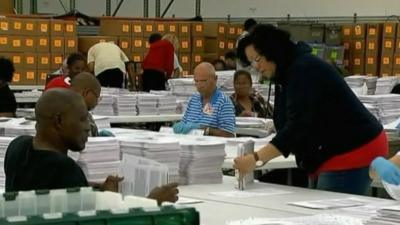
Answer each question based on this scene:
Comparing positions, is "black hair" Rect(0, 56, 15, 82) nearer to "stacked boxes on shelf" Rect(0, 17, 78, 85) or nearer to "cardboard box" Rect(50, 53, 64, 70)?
"stacked boxes on shelf" Rect(0, 17, 78, 85)

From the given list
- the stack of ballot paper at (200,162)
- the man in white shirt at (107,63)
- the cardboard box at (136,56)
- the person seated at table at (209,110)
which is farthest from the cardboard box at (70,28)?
the stack of ballot paper at (200,162)

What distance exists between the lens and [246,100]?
8.40m

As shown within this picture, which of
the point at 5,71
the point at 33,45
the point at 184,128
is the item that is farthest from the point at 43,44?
the point at 184,128

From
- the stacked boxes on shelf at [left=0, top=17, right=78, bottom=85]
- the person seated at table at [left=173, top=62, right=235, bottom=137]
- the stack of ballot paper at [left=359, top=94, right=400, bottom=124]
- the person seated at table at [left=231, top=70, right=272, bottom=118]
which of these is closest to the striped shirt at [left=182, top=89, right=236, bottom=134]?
the person seated at table at [left=173, top=62, right=235, bottom=137]

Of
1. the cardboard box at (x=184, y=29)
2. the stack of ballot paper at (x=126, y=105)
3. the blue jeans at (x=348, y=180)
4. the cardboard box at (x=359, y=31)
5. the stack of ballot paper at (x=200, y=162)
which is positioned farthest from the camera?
the cardboard box at (x=184, y=29)

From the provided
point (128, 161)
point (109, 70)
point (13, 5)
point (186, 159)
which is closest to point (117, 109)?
point (109, 70)

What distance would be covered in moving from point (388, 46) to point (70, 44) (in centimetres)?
508

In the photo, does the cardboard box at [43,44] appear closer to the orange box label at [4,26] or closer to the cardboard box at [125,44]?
the orange box label at [4,26]

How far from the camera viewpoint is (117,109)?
8688 millimetres

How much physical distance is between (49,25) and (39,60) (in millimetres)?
544

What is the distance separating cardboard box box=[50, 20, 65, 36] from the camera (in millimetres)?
12203

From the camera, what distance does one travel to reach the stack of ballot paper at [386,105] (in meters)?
8.41

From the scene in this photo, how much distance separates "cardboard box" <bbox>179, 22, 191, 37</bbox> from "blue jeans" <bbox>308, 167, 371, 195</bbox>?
10.1 metres

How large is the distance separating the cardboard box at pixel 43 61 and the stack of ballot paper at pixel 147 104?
3460 millimetres
